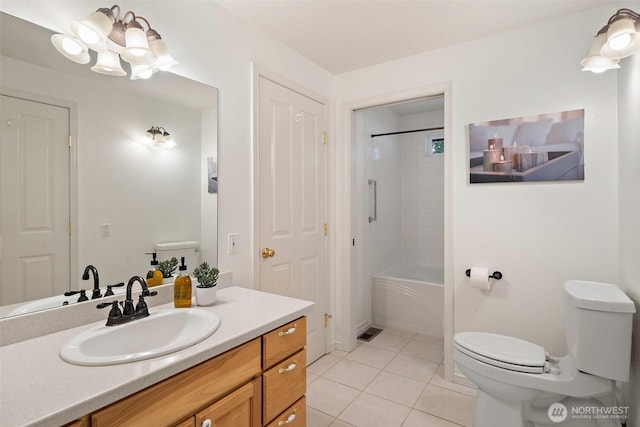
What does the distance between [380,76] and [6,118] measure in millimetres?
2344

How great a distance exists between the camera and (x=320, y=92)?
8.93 feet

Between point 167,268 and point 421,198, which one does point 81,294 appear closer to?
point 167,268

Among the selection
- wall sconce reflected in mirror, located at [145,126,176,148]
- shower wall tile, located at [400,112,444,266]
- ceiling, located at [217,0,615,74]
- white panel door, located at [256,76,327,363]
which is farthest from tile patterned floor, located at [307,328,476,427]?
ceiling, located at [217,0,615,74]

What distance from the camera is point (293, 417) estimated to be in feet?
4.65

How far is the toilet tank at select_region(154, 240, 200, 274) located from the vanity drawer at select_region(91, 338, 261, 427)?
67 cm

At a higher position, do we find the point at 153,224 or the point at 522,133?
the point at 522,133

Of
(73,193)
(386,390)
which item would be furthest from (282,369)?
(386,390)

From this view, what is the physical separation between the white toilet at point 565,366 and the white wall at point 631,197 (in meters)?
0.11

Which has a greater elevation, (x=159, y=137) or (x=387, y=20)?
(x=387, y=20)

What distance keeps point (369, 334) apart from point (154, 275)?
2.30 metres

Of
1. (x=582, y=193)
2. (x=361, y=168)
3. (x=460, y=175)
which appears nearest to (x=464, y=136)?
(x=460, y=175)

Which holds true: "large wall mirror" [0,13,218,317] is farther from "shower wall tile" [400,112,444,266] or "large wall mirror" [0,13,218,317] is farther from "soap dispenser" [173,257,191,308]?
"shower wall tile" [400,112,444,266]

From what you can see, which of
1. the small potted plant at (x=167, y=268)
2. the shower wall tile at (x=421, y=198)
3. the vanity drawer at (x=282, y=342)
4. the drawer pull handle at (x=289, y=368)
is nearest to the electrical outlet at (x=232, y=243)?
the small potted plant at (x=167, y=268)

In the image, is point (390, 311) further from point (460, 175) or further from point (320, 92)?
point (320, 92)
